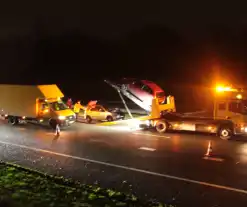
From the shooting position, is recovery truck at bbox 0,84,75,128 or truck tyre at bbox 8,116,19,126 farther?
truck tyre at bbox 8,116,19,126

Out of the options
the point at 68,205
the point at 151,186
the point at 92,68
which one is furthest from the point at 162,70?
the point at 68,205

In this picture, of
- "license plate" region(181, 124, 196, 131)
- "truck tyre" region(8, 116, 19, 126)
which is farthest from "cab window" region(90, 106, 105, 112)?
"license plate" region(181, 124, 196, 131)

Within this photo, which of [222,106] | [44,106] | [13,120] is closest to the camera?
[222,106]

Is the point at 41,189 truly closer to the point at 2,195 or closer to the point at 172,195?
the point at 2,195

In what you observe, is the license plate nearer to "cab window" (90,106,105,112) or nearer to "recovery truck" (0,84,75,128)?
"cab window" (90,106,105,112)

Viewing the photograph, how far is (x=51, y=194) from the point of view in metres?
9.46

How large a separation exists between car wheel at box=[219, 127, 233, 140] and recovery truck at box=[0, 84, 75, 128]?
31.0 feet

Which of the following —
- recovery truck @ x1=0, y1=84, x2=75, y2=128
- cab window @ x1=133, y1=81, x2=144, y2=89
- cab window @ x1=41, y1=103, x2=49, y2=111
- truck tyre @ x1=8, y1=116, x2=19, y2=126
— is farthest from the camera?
cab window @ x1=133, y1=81, x2=144, y2=89

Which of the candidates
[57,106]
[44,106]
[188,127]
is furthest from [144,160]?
[44,106]

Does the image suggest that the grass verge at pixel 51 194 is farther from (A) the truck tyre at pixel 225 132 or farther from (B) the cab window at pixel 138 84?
(B) the cab window at pixel 138 84

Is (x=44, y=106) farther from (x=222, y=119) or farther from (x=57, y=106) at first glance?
(x=222, y=119)

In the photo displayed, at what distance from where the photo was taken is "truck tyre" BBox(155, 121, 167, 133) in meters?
22.4

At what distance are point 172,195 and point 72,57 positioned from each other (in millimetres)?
62472

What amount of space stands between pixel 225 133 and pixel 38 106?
1135 cm
